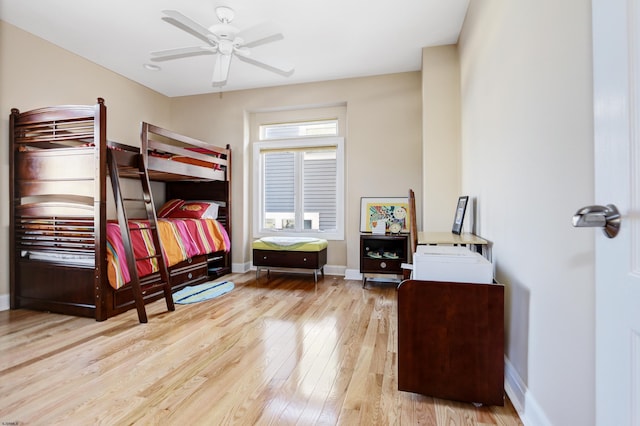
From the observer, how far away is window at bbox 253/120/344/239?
14.4 ft

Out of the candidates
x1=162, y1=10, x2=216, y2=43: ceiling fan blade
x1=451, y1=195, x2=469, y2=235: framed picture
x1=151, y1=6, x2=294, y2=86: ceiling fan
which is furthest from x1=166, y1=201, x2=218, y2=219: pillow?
x1=451, y1=195, x2=469, y2=235: framed picture

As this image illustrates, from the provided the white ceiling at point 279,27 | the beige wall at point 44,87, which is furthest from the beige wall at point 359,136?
the beige wall at point 44,87

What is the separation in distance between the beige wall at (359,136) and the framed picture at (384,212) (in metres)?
0.08

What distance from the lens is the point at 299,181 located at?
4.54 metres

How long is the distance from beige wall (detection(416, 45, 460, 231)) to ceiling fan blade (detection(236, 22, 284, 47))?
1.78 metres

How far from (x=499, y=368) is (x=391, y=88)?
3.55m

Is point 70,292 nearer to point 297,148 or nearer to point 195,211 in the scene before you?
point 195,211

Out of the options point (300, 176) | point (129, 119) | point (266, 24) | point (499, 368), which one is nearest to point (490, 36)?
point (266, 24)

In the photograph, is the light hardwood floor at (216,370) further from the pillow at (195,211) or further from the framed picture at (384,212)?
the pillow at (195,211)

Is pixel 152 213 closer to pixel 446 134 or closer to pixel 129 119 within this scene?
pixel 129 119

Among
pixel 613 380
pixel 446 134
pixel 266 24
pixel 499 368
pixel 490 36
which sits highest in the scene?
pixel 266 24

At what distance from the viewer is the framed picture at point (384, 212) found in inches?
156

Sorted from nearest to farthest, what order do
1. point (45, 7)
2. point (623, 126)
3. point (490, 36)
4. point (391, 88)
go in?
1. point (623, 126)
2. point (490, 36)
3. point (45, 7)
4. point (391, 88)

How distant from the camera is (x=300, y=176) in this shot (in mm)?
4527
